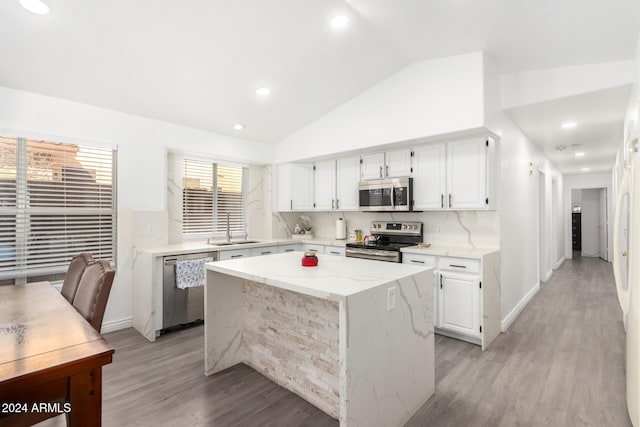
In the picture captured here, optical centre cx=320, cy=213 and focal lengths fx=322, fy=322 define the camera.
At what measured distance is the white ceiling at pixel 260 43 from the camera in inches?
90.5

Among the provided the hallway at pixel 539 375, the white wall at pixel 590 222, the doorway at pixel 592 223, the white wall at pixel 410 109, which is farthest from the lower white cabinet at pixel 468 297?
the white wall at pixel 590 222

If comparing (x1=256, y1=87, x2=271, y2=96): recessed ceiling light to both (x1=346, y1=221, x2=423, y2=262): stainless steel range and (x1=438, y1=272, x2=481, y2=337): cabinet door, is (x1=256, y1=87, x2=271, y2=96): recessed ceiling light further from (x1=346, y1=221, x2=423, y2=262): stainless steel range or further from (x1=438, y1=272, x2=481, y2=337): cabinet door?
(x1=438, y1=272, x2=481, y2=337): cabinet door

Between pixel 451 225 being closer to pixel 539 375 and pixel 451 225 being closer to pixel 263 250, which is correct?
pixel 539 375

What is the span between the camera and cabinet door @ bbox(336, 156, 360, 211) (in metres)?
4.36

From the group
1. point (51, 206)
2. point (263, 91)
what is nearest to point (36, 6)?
point (51, 206)

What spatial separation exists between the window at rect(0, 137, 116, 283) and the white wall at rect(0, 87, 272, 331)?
4.6 inches

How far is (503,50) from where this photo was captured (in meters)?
2.97

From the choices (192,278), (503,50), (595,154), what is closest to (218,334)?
(192,278)

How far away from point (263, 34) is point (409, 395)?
2899 millimetres

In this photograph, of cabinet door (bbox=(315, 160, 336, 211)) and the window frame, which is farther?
cabinet door (bbox=(315, 160, 336, 211))

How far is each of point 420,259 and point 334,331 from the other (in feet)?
5.75

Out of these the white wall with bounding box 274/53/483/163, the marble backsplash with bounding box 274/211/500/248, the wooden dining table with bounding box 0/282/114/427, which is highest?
the white wall with bounding box 274/53/483/163

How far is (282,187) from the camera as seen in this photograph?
16.7ft

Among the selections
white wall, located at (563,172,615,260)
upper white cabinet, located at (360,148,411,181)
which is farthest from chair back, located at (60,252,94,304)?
white wall, located at (563,172,615,260)
